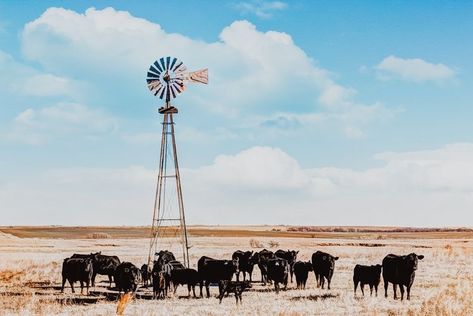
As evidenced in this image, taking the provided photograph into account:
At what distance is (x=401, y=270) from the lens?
24125 mm

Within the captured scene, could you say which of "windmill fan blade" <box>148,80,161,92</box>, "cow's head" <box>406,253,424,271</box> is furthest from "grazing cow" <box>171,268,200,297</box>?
"windmill fan blade" <box>148,80,161,92</box>

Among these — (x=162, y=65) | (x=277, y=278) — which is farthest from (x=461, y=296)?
(x=162, y=65)

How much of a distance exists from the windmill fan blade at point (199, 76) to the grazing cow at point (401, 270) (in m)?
16.7

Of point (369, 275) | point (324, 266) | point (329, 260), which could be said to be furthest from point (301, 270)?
point (369, 275)

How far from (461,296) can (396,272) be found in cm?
274

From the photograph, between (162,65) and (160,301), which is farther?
(162,65)

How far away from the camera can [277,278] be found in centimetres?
2708

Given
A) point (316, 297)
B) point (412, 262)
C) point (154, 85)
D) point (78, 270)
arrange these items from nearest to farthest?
point (412, 262), point (316, 297), point (78, 270), point (154, 85)

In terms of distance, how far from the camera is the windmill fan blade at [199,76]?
116 ft

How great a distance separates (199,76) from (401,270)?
700 inches

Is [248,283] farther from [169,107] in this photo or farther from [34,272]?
[34,272]

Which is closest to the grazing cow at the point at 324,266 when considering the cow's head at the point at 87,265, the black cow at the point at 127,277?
the black cow at the point at 127,277

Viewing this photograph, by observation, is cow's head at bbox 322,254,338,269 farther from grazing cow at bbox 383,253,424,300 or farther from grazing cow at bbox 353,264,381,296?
grazing cow at bbox 383,253,424,300

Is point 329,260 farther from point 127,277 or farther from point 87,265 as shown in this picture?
point 87,265
